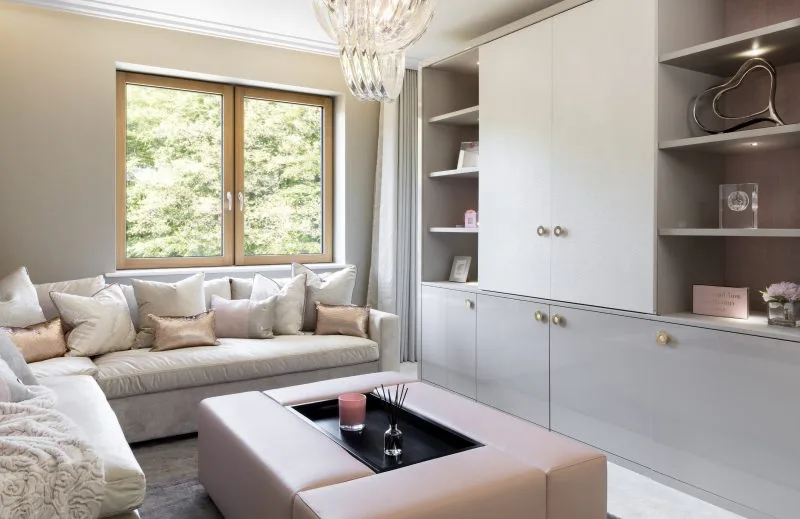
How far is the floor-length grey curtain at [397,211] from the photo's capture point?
4.66 metres

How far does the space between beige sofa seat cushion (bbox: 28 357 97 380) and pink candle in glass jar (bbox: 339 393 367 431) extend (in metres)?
1.44

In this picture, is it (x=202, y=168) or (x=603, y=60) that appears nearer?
(x=603, y=60)

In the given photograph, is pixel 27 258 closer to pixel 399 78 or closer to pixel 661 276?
pixel 399 78

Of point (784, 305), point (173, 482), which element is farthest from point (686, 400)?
point (173, 482)

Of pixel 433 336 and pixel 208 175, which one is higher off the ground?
pixel 208 175

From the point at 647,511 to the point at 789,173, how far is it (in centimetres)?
152

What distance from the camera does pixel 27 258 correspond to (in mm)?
3564

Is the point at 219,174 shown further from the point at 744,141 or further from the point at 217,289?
the point at 744,141

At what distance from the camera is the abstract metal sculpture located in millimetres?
2389

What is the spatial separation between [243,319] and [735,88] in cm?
285

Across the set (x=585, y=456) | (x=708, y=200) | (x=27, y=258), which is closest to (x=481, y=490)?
(x=585, y=456)

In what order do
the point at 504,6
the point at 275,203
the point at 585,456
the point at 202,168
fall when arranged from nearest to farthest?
the point at 585,456, the point at 504,6, the point at 202,168, the point at 275,203

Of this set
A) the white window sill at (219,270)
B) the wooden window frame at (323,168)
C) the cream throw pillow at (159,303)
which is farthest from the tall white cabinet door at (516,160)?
the cream throw pillow at (159,303)

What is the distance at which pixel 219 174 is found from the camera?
4.33 m
